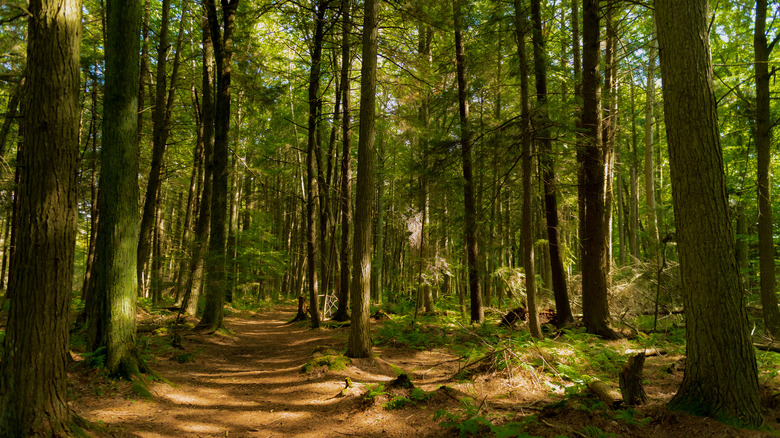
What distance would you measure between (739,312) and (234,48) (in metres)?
12.8

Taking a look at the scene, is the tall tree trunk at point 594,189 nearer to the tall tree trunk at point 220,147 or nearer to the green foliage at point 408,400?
the green foliage at point 408,400

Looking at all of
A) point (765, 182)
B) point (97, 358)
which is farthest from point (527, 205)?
point (97, 358)

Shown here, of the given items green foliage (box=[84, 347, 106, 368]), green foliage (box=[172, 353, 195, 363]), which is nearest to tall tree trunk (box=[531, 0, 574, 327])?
green foliage (box=[172, 353, 195, 363])

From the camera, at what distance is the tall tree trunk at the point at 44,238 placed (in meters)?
3.43

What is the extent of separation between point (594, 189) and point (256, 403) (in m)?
8.51

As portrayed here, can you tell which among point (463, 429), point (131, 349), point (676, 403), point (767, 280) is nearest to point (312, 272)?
point (131, 349)

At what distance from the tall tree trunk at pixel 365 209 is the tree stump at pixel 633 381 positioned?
4.48 meters

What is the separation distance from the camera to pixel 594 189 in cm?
939

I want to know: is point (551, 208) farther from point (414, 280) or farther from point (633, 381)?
point (633, 381)

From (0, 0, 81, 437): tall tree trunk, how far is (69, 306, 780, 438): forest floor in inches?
31.4

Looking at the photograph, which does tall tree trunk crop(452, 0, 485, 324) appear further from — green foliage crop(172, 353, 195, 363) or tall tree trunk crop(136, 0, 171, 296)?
tall tree trunk crop(136, 0, 171, 296)

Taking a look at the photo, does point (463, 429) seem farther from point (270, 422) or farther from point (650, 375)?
point (650, 375)

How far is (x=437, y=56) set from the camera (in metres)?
13.9

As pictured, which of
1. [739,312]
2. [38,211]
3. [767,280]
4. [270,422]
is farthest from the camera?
[767,280]
